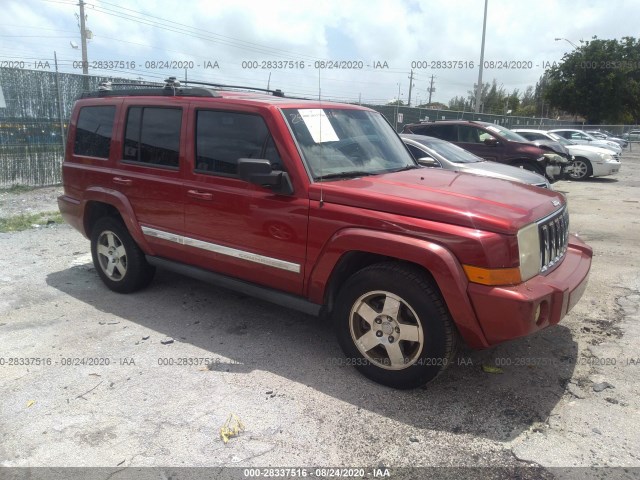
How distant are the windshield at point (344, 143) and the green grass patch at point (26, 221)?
5.79m

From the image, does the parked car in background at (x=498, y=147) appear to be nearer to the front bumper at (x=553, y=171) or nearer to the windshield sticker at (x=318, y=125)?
the front bumper at (x=553, y=171)

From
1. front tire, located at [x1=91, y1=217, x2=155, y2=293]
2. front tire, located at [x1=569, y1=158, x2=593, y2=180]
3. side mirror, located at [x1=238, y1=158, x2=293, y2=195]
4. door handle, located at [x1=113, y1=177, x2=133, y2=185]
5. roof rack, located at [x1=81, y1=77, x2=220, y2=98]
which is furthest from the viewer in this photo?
front tire, located at [x1=569, y1=158, x2=593, y2=180]

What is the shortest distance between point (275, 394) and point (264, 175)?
1.48 metres

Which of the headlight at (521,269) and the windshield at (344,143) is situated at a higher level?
the windshield at (344,143)

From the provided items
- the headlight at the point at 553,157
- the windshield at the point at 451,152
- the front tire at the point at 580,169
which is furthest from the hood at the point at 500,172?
the front tire at the point at 580,169

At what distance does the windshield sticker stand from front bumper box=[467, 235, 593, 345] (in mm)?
1616

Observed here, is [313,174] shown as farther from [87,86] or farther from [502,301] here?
[87,86]

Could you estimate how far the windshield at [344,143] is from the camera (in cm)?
369

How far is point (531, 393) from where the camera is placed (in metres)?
3.32

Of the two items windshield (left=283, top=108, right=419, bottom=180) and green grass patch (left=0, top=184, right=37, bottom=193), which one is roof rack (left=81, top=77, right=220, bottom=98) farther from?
green grass patch (left=0, top=184, right=37, bottom=193)

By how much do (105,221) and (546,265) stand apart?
4.08m

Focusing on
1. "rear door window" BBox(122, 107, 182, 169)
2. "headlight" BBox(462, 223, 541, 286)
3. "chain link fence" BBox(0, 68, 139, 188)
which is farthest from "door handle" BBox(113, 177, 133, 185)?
"chain link fence" BBox(0, 68, 139, 188)

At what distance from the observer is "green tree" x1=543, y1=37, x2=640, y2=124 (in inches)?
1715

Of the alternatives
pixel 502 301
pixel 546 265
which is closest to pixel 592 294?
pixel 546 265
